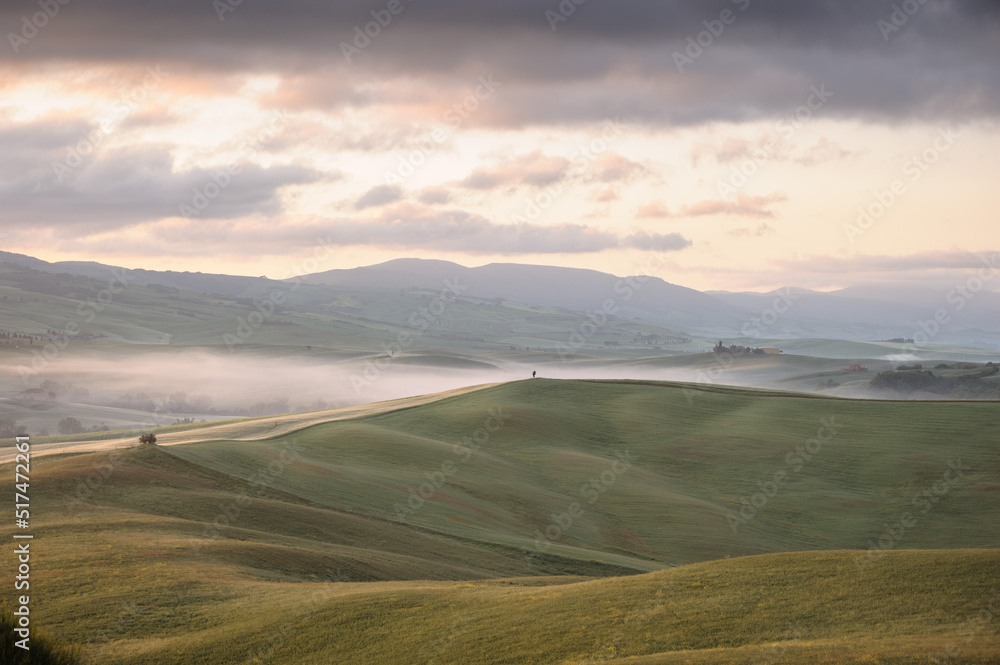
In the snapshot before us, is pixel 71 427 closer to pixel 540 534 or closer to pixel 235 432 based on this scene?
pixel 235 432

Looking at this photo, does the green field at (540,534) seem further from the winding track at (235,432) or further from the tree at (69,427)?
the tree at (69,427)

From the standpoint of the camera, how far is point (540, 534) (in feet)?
149

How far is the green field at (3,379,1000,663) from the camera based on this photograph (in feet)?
62.1

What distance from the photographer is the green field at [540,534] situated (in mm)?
18938

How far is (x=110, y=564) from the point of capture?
2470 cm

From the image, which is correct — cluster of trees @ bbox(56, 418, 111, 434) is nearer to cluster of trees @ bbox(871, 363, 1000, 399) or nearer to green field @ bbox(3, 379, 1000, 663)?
green field @ bbox(3, 379, 1000, 663)

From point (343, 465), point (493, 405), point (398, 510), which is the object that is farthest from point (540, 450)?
point (398, 510)

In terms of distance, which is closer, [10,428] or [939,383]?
[10,428]

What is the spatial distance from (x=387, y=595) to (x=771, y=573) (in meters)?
10.8

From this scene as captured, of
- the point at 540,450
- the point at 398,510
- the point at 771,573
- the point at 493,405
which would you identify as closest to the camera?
the point at 771,573

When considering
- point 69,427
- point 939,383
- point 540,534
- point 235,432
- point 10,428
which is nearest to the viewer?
point 540,534

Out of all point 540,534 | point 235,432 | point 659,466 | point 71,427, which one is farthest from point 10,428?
point 540,534

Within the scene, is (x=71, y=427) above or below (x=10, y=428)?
above

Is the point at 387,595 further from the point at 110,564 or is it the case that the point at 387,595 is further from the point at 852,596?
the point at 852,596
